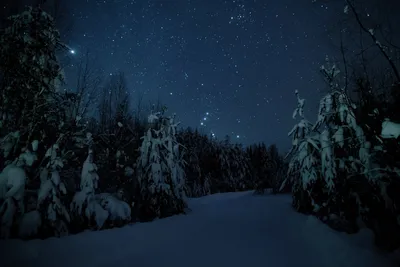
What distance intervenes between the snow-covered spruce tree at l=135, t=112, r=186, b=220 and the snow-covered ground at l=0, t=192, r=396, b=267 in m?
1.85

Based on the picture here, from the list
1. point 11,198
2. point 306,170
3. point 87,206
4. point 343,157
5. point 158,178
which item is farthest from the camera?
point 158,178

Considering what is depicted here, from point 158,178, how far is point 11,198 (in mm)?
4411

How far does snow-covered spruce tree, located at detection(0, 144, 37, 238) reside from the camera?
414 cm

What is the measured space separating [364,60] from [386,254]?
12.0 ft

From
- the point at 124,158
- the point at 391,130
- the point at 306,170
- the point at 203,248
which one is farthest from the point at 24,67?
the point at 306,170

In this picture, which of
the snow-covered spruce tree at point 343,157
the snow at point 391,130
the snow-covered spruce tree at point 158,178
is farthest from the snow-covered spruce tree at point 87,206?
the snow at point 391,130

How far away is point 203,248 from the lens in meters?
4.55

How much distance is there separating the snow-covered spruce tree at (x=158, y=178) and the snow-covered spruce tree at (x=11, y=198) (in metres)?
3.94

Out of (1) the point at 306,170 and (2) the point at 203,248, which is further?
(1) the point at 306,170

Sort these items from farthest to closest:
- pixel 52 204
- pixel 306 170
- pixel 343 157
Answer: pixel 306 170 → pixel 343 157 → pixel 52 204

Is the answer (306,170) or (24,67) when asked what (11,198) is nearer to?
(24,67)

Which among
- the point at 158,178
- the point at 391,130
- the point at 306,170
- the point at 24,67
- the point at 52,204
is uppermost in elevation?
the point at 24,67

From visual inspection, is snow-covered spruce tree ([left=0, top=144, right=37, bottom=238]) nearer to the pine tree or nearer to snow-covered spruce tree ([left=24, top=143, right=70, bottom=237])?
snow-covered spruce tree ([left=24, top=143, right=70, bottom=237])

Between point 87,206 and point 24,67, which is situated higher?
point 24,67
